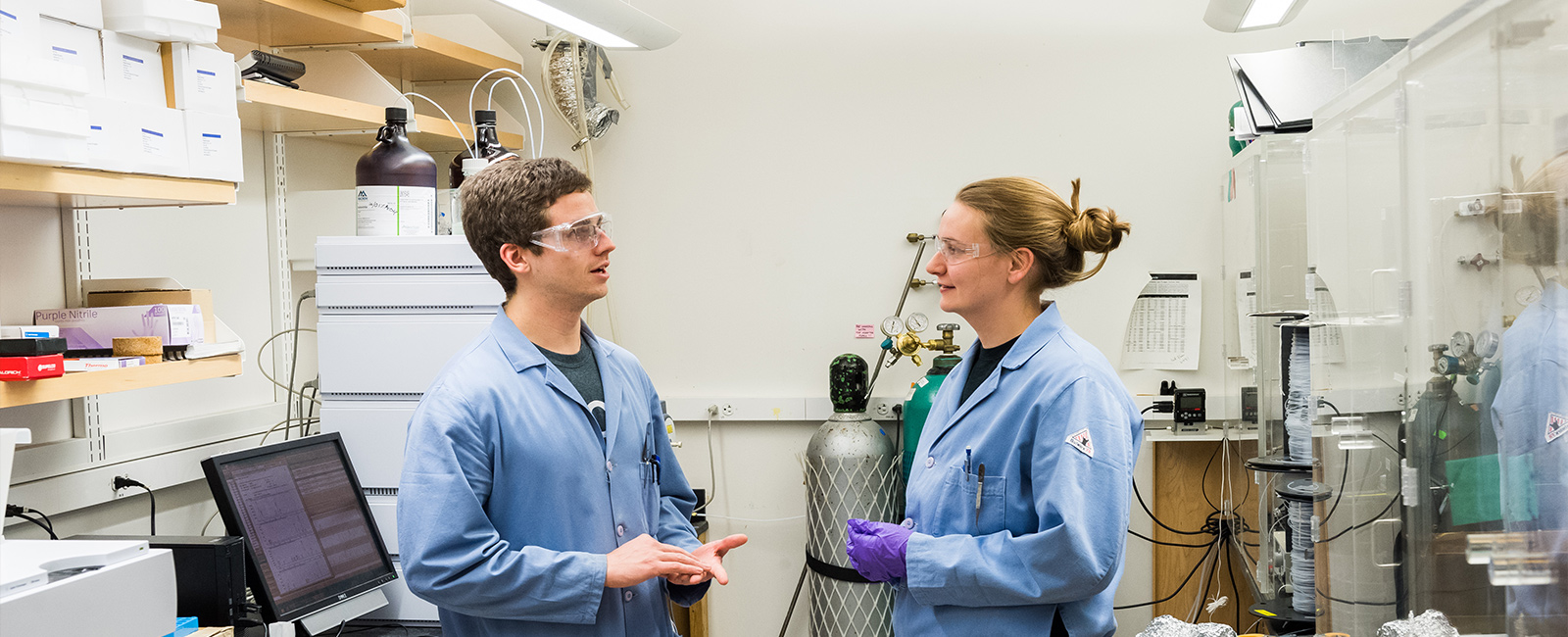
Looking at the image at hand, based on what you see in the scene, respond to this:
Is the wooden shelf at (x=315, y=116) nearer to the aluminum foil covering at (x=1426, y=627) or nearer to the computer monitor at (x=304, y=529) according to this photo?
the computer monitor at (x=304, y=529)

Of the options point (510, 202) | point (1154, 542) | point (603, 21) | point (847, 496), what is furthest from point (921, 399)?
point (510, 202)

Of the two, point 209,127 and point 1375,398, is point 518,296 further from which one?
point 1375,398

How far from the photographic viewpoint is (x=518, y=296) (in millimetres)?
1500

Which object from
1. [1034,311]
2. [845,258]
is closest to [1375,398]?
[1034,311]

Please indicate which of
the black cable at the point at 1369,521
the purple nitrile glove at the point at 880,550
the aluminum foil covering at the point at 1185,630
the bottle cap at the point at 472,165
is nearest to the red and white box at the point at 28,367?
the bottle cap at the point at 472,165

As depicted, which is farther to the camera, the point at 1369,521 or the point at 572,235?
the point at 1369,521

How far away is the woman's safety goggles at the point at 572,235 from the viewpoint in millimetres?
1442

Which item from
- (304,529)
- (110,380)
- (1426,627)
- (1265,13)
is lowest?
(1426,627)

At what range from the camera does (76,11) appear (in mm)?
1458

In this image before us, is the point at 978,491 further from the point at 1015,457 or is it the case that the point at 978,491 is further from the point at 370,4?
the point at 370,4

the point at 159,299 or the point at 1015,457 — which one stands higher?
the point at 159,299

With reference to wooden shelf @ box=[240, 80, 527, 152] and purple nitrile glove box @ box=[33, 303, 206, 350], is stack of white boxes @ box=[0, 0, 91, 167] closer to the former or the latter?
purple nitrile glove box @ box=[33, 303, 206, 350]

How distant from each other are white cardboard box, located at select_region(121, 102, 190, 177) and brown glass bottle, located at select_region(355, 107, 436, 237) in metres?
0.54

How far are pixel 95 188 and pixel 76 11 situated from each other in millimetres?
262
